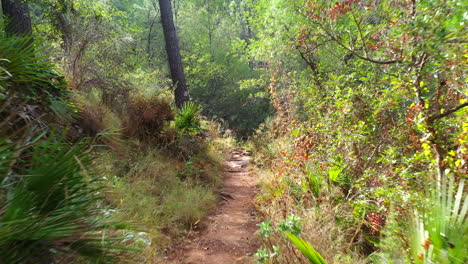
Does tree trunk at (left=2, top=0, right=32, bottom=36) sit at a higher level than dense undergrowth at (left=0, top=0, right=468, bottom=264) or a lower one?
higher

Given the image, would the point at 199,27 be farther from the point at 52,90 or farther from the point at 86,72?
the point at 52,90

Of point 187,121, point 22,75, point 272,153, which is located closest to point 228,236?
point 22,75

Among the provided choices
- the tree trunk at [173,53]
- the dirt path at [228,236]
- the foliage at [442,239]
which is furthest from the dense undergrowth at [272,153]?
the tree trunk at [173,53]

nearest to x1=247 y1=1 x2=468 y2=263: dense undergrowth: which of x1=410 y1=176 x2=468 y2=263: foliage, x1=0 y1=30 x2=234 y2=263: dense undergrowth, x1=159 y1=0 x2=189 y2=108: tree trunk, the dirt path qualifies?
x1=410 y1=176 x2=468 y2=263: foliage

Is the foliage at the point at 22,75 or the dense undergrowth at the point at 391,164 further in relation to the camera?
the foliage at the point at 22,75

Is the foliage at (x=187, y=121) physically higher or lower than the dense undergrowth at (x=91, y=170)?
higher

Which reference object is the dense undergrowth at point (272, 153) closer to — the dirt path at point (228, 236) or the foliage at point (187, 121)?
the foliage at point (187, 121)

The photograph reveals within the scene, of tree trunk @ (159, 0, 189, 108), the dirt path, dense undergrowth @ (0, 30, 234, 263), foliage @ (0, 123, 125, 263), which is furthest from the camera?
tree trunk @ (159, 0, 189, 108)

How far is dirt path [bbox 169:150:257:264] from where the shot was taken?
3.14m

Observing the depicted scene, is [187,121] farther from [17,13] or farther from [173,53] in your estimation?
[17,13]

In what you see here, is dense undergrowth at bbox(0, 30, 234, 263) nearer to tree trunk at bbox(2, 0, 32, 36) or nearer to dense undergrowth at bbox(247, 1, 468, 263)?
dense undergrowth at bbox(247, 1, 468, 263)

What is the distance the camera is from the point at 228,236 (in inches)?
145

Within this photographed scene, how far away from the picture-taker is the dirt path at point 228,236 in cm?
314

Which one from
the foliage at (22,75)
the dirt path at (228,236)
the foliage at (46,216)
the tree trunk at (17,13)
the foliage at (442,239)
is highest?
the tree trunk at (17,13)
